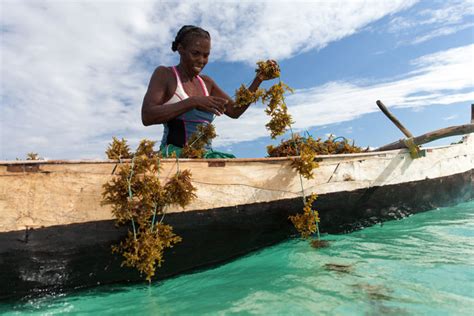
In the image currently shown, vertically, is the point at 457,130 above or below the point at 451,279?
above

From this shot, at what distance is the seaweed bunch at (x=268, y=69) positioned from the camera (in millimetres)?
4762

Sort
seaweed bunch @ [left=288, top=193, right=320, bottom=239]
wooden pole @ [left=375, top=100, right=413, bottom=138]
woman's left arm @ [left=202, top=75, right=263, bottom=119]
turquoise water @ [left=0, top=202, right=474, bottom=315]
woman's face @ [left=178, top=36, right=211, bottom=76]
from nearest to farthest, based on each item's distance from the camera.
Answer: turquoise water @ [left=0, top=202, right=474, bottom=315] < seaweed bunch @ [left=288, top=193, right=320, bottom=239] < woman's face @ [left=178, top=36, right=211, bottom=76] < woman's left arm @ [left=202, top=75, right=263, bottom=119] < wooden pole @ [left=375, top=100, right=413, bottom=138]

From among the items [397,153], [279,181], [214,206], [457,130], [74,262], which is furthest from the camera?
[457,130]

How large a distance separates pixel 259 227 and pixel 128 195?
5.19ft

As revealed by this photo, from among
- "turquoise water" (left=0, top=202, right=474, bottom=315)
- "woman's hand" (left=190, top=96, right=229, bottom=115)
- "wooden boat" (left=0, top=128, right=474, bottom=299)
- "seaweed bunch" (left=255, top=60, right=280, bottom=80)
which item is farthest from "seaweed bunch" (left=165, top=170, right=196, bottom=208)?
"seaweed bunch" (left=255, top=60, right=280, bottom=80)

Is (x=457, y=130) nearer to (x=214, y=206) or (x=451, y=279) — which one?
(x=451, y=279)

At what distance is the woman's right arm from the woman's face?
33 cm

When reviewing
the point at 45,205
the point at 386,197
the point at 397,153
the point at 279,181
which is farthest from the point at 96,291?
the point at 397,153

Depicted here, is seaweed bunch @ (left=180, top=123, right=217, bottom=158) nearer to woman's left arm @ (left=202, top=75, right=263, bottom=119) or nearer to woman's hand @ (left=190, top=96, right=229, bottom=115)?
woman's hand @ (left=190, top=96, right=229, bottom=115)

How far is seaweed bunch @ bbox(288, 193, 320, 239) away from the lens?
13.7 feet

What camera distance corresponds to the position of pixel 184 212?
3.49 meters

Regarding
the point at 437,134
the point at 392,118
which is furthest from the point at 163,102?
the point at 392,118

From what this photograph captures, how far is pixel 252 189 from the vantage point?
13.1ft

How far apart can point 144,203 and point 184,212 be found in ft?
1.52
